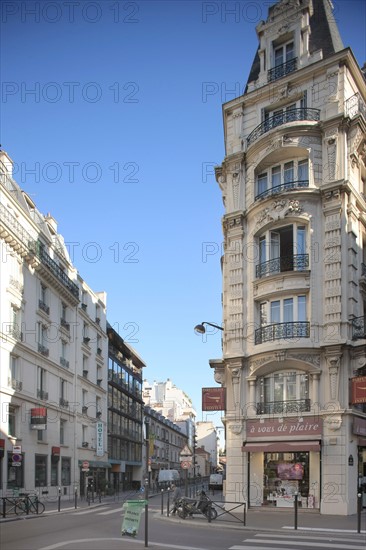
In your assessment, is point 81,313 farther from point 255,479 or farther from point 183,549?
point 183,549

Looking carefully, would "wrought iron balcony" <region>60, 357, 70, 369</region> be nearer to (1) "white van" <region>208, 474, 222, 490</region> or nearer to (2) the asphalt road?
(1) "white van" <region>208, 474, 222, 490</region>

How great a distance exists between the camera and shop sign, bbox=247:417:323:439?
24.0 metres

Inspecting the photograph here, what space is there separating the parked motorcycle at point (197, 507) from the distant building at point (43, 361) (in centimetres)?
1029

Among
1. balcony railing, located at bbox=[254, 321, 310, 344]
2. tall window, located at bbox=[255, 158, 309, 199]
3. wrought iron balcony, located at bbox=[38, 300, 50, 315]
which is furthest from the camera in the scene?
wrought iron balcony, located at bbox=[38, 300, 50, 315]

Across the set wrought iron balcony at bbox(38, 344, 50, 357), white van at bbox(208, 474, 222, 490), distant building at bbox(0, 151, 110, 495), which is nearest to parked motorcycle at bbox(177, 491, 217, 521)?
distant building at bbox(0, 151, 110, 495)

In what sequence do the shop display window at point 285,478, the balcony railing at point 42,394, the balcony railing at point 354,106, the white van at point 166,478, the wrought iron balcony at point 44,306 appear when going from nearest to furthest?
1. the shop display window at point 285,478
2. the balcony railing at point 354,106
3. the balcony railing at point 42,394
4. the wrought iron balcony at point 44,306
5. the white van at point 166,478

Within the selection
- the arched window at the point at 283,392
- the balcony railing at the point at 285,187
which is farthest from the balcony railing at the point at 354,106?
the arched window at the point at 283,392

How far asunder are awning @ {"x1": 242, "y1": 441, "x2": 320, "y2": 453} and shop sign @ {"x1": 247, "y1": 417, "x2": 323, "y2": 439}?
0.37m

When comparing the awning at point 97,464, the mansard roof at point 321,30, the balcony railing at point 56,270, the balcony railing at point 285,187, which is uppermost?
the mansard roof at point 321,30

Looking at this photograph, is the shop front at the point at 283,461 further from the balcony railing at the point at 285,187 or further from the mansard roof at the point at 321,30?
the mansard roof at the point at 321,30

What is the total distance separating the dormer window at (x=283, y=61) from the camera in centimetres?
2876

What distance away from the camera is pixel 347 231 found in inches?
993

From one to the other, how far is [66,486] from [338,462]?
23.2 metres

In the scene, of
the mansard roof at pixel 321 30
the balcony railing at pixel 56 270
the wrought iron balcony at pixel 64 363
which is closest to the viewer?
the mansard roof at pixel 321 30
